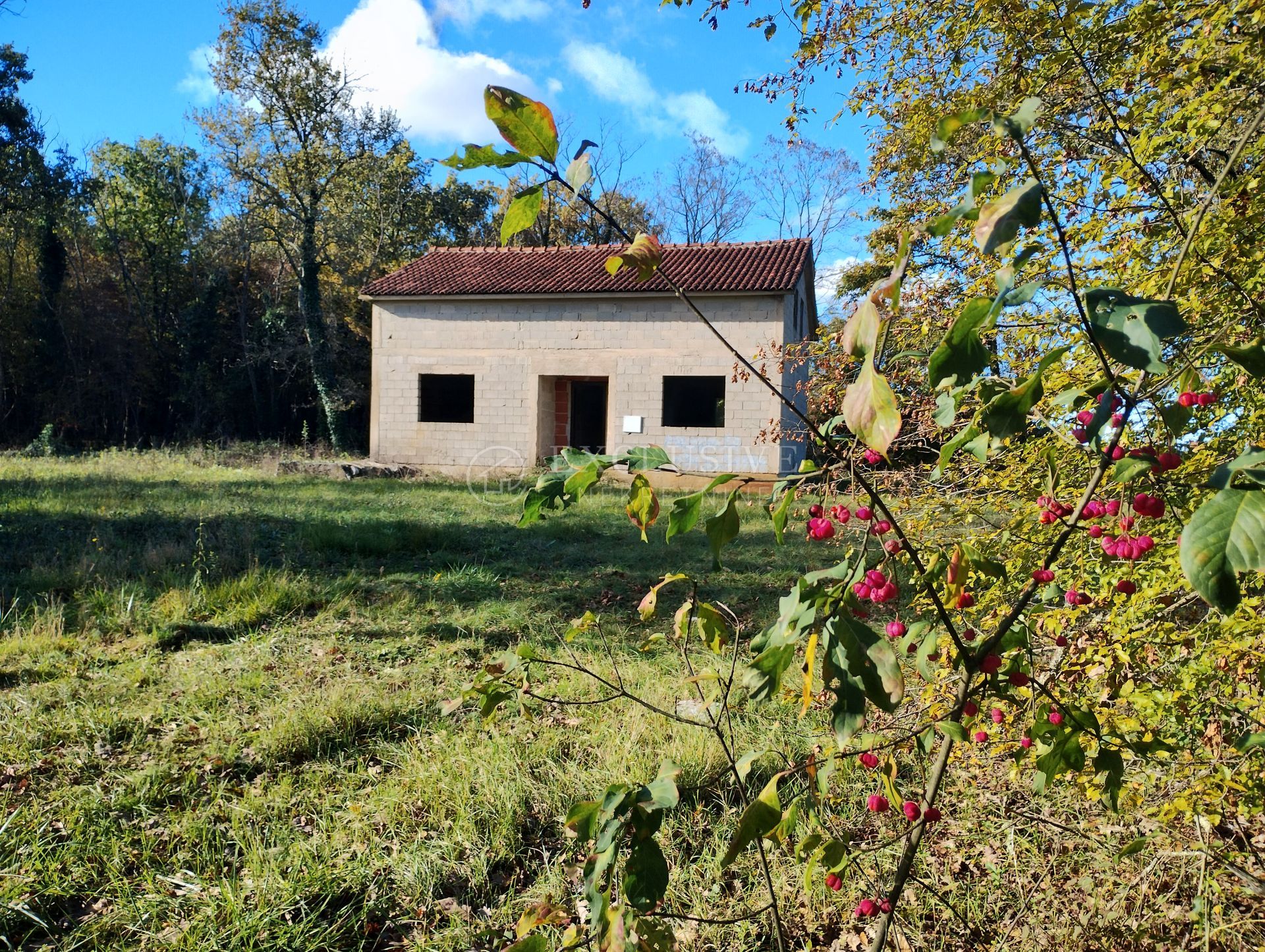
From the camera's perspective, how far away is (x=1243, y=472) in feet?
2.53

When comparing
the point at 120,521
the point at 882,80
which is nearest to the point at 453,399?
the point at 120,521

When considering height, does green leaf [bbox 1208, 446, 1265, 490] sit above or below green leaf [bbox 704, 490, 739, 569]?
above

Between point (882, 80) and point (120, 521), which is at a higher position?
point (882, 80)

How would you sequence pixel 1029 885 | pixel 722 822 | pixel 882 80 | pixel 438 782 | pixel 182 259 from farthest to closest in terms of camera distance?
pixel 182 259 < pixel 882 80 < pixel 438 782 < pixel 722 822 < pixel 1029 885

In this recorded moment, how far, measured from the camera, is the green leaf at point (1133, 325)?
2.44 ft

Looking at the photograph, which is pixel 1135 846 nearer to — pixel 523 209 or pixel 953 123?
pixel 953 123

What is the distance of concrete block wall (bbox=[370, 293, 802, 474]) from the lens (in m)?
13.8

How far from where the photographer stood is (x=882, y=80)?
12.0 feet

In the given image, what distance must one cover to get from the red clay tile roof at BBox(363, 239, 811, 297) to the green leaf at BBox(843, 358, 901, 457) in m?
12.7

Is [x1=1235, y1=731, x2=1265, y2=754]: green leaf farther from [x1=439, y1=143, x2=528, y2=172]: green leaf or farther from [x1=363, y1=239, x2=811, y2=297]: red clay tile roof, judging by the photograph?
[x1=363, y1=239, x2=811, y2=297]: red clay tile roof

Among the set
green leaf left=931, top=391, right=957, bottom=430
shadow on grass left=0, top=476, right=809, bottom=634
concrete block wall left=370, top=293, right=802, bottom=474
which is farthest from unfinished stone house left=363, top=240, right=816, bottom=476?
green leaf left=931, top=391, right=957, bottom=430

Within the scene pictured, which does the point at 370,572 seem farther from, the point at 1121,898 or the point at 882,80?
the point at 1121,898

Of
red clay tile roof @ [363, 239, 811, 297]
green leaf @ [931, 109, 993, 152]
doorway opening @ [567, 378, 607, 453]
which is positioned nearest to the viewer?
green leaf @ [931, 109, 993, 152]

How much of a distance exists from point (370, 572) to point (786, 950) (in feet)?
16.7
